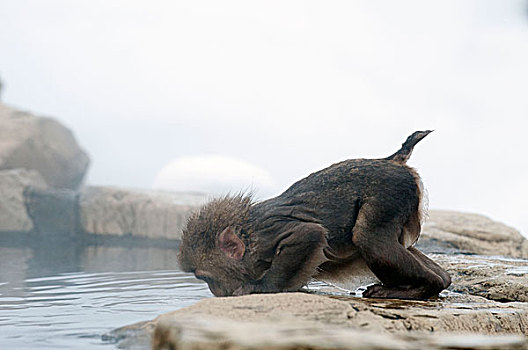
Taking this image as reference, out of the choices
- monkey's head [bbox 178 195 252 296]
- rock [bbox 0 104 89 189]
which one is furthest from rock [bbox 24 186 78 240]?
monkey's head [bbox 178 195 252 296]

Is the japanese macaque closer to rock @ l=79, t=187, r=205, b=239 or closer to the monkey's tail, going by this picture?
the monkey's tail

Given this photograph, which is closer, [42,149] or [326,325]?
A: [326,325]

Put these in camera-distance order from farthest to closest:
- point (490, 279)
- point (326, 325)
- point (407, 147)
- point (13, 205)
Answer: point (13, 205) < point (490, 279) < point (407, 147) < point (326, 325)

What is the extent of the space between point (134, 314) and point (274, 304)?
110 centimetres

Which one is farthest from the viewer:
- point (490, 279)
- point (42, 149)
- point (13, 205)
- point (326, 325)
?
point (42, 149)

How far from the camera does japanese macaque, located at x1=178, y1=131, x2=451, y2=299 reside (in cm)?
289

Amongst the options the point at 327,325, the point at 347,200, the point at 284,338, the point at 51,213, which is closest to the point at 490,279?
the point at 347,200

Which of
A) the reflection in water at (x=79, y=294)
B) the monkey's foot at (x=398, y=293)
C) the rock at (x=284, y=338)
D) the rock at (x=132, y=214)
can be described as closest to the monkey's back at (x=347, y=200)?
the monkey's foot at (x=398, y=293)

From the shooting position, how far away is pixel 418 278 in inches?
119

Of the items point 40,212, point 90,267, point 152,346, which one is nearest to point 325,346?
point 152,346

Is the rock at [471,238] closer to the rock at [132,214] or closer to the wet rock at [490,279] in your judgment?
the wet rock at [490,279]

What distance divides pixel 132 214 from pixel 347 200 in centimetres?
730

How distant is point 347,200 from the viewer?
3031 mm

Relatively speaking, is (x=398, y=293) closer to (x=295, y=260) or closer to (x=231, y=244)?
(x=295, y=260)
